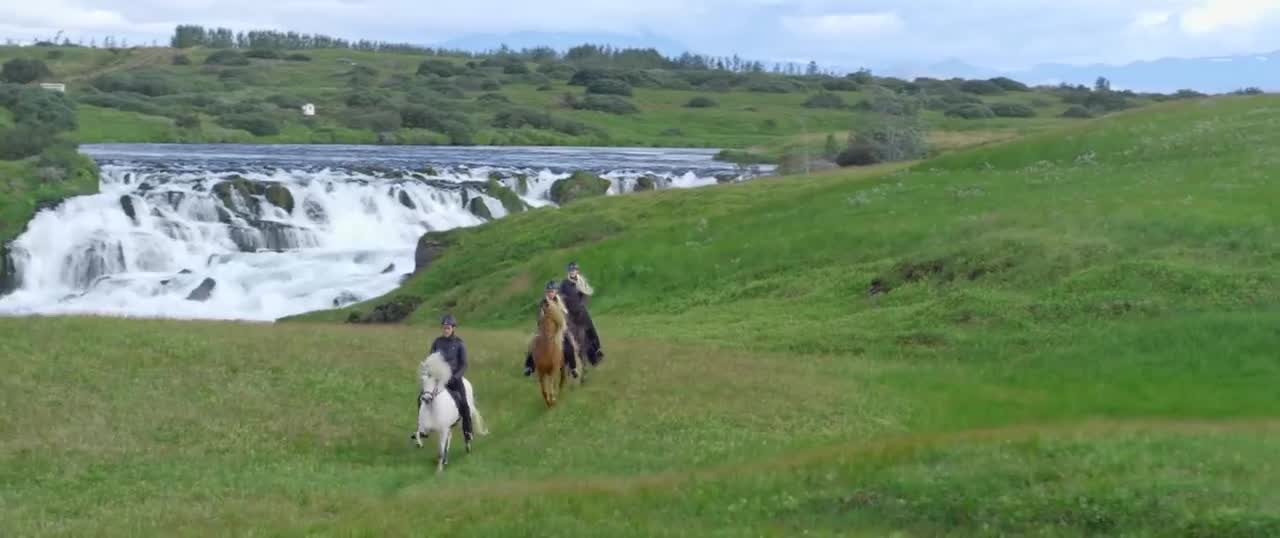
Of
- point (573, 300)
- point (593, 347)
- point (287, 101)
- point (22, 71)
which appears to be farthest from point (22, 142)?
point (22, 71)

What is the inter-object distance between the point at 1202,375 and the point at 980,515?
1369 cm

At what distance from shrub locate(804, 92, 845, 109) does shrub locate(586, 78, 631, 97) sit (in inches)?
926

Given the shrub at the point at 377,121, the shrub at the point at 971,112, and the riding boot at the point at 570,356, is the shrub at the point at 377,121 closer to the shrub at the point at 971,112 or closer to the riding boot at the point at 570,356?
the shrub at the point at 971,112

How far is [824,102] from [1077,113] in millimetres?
31772

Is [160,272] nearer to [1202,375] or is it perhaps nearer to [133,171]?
[133,171]

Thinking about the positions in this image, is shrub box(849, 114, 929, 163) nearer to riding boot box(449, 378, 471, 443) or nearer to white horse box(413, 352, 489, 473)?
riding boot box(449, 378, 471, 443)

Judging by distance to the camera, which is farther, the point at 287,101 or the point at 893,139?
the point at 287,101

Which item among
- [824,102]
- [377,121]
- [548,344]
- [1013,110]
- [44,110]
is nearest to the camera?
[548,344]

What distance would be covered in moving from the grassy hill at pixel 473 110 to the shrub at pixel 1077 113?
7.06 ft

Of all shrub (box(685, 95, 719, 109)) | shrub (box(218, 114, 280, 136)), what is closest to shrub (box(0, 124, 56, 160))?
shrub (box(218, 114, 280, 136))

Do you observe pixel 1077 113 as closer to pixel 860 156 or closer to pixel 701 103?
pixel 701 103

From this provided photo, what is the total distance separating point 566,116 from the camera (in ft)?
503

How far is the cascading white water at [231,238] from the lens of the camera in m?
58.3

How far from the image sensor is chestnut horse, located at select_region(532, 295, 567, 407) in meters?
26.1
